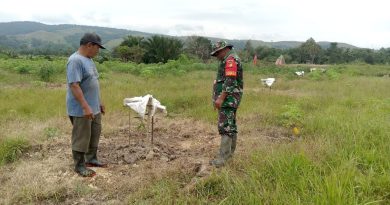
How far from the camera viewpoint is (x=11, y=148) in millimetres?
4570

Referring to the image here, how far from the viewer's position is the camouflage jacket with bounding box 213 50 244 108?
3.93 m

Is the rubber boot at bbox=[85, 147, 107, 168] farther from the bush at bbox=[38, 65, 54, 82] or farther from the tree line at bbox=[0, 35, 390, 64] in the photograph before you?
the tree line at bbox=[0, 35, 390, 64]

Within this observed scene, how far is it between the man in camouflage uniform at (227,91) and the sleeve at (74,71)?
1371mm

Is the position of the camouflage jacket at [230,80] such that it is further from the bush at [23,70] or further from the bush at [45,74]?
the bush at [23,70]

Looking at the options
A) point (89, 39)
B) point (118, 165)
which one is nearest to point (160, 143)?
point (118, 165)

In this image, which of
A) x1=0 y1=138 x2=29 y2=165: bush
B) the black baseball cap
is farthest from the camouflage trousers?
x1=0 y1=138 x2=29 y2=165: bush

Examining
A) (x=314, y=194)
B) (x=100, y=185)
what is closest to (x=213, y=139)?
(x=100, y=185)

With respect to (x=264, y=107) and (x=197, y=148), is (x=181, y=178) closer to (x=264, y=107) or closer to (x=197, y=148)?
(x=197, y=148)

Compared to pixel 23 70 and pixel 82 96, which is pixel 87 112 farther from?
pixel 23 70

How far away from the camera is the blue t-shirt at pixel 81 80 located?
3764 mm

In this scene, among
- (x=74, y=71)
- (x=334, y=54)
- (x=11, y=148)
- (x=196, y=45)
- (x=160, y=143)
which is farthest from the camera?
(x=334, y=54)

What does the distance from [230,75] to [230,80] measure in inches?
2.1

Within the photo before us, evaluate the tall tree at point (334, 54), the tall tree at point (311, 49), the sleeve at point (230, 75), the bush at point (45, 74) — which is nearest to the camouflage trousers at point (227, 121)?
the sleeve at point (230, 75)

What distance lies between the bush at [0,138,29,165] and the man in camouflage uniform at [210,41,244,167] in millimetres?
2351
